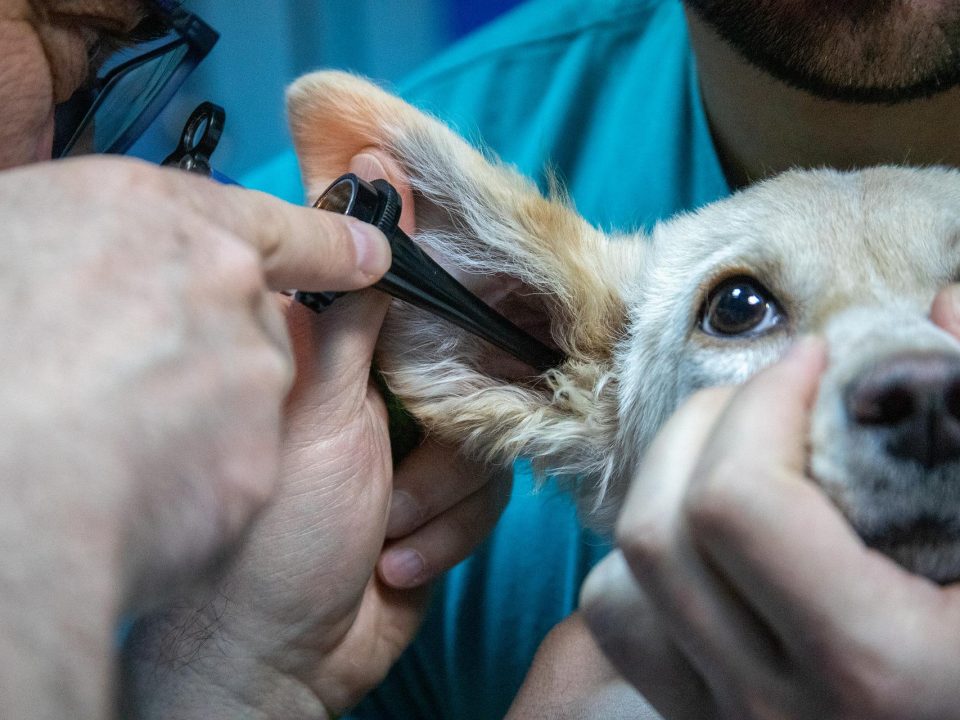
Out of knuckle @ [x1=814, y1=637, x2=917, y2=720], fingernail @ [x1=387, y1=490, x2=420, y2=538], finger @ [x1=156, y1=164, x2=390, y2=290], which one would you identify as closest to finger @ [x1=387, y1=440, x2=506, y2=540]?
fingernail @ [x1=387, y1=490, x2=420, y2=538]

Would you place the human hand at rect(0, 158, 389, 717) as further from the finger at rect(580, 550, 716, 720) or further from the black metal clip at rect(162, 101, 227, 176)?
the black metal clip at rect(162, 101, 227, 176)

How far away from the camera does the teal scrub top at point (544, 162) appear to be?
1935 millimetres

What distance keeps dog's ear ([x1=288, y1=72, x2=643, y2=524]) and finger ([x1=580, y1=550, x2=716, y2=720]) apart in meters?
0.52

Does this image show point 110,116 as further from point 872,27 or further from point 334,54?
point 334,54

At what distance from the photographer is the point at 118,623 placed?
727mm

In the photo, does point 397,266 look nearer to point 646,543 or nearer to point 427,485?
point 427,485

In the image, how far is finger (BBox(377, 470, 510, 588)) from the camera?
1.50 metres

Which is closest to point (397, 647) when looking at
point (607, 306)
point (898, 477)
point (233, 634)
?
point (233, 634)

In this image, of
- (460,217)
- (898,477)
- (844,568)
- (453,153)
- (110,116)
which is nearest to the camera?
(844,568)

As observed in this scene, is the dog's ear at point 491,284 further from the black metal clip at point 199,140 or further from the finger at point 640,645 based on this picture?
the finger at point 640,645

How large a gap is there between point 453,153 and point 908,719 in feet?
3.29

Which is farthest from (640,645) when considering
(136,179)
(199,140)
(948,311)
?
(199,140)

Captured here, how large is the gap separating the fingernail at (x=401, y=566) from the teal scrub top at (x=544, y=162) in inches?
12.8

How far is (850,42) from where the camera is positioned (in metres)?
1.48
